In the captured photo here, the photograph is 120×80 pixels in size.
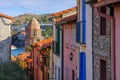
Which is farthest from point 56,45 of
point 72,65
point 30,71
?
point 30,71

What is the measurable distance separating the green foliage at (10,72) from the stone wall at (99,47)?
1601 centimetres

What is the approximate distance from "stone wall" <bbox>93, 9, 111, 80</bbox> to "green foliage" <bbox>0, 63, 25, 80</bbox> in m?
16.0

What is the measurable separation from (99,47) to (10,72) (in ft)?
60.8

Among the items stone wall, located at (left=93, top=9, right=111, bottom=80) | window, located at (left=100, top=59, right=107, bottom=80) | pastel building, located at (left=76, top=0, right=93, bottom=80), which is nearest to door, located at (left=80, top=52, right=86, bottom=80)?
pastel building, located at (left=76, top=0, right=93, bottom=80)

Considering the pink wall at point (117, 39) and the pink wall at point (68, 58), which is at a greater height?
the pink wall at point (117, 39)

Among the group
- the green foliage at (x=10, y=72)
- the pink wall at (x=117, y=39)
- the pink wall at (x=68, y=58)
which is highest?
the pink wall at (x=117, y=39)

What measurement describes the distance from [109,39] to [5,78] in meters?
18.6

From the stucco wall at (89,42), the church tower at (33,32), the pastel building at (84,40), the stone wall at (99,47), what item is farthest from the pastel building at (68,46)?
the church tower at (33,32)

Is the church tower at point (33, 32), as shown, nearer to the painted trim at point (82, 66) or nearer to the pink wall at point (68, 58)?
the pink wall at point (68, 58)

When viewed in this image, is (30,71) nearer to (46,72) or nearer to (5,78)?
(46,72)

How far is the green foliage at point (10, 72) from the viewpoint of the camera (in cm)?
3044

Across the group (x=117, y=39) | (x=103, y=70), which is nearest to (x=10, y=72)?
(x=103, y=70)

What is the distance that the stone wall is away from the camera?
12570 mm

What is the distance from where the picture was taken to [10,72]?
103ft
